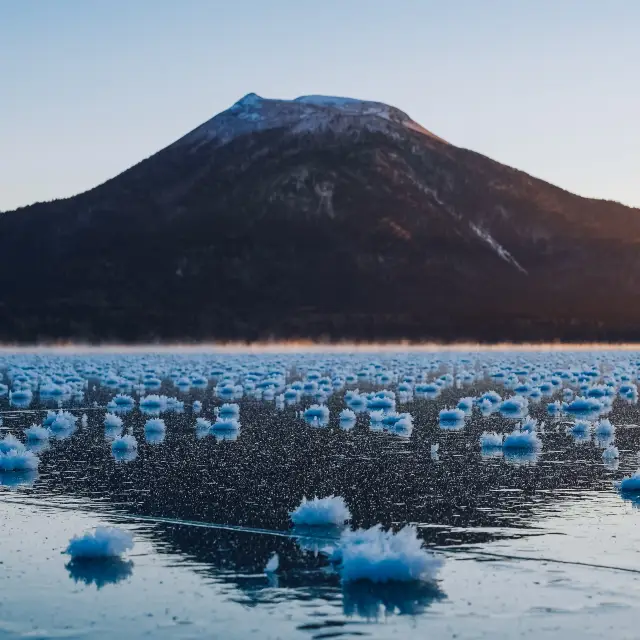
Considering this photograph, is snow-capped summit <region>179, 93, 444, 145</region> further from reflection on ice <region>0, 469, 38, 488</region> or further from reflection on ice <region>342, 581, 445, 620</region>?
reflection on ice <region>342, 581, 445, 620</region>

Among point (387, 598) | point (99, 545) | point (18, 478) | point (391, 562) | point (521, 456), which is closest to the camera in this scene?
point (387, 598)

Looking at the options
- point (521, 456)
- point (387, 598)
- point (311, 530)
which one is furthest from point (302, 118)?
point (387, 598)

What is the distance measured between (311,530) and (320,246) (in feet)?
439

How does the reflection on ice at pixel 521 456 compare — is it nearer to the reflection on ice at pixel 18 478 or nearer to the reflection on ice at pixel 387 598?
the reflection on ice at pixel 18 478

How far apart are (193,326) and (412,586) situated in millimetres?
115542

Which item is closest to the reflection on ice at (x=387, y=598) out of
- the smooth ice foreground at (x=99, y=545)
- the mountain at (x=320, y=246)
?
the smooth ice foreground at (x=99, y=545)

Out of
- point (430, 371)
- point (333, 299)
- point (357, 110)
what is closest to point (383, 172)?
point (357, 110)

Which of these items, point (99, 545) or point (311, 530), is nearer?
point (99, 545)

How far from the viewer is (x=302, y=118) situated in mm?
176750

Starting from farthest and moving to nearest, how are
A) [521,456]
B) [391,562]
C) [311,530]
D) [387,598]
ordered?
[521,456] → [311,530] → [391,562] → [387,598]

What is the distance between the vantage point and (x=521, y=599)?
8758 mm

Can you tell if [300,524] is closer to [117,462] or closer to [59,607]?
[59,607]

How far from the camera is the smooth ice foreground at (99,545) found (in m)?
10.0

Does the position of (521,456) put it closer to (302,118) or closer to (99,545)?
(99,545)
